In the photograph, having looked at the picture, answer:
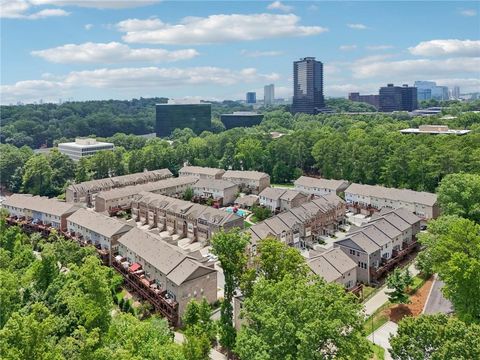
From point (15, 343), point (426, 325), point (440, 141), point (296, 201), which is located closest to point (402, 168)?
point (440, 141)

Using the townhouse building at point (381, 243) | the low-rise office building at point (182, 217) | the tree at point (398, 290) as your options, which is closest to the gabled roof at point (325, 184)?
the townhouse building at point (381, 243)

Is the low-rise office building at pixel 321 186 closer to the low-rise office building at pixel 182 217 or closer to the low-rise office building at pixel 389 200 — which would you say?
the low-rise office building at pixel 389 200

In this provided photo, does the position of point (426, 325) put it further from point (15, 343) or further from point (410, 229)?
point (410, 229)

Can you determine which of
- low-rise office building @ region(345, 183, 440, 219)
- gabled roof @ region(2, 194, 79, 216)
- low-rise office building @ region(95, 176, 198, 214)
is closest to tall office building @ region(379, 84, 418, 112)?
low-rise office building @ region(345, 183, 440, 219)

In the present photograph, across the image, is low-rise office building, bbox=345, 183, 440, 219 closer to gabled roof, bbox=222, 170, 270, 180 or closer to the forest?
the forest

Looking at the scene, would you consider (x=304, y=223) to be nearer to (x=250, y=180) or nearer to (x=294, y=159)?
(x=250, y=180)

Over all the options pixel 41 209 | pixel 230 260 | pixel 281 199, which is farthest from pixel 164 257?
pixel 41 209
